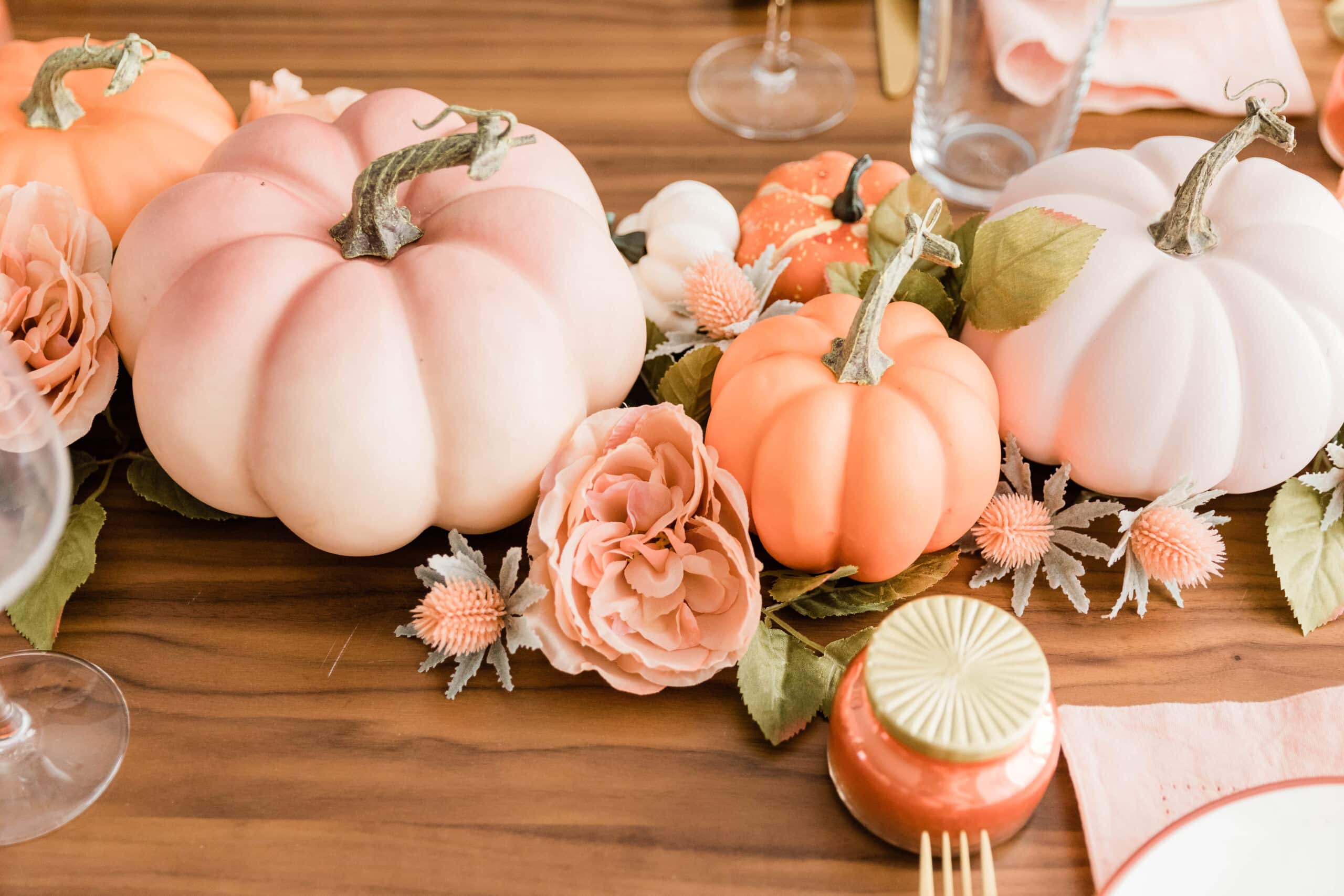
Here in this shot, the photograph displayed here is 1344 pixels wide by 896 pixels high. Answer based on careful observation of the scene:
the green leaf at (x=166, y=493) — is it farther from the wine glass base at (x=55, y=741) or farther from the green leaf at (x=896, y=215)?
the green leaf at (x=896, y=215)

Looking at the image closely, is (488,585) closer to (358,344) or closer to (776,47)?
(358,344)

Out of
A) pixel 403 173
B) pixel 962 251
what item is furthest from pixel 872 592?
pixel 403 173

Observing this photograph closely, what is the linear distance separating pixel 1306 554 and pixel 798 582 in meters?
0.34

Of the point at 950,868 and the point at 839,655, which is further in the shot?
the point at 839,655

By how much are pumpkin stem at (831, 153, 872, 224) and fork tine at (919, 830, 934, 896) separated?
453mm

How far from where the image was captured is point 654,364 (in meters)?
0.79

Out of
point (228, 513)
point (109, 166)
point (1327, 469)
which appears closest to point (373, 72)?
point (109, 166)

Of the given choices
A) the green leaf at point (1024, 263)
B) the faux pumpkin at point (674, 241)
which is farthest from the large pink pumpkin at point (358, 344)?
the green leaf at point (1024, 263)

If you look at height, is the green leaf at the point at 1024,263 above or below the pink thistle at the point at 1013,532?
above

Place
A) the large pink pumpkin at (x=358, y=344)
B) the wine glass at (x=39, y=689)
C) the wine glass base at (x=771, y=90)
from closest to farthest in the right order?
the wine glass at (x=39, y=689) → the large pink pumpkin at (x=358, y=344) → the wine glass base at (x=771, y=90)

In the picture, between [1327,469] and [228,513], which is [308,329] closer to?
[228,513]

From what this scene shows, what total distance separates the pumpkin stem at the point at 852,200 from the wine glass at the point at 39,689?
1.78 ft

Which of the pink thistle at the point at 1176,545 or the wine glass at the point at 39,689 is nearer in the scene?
the wine glass at the point at 39,689

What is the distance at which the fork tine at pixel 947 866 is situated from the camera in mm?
521
